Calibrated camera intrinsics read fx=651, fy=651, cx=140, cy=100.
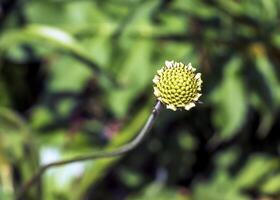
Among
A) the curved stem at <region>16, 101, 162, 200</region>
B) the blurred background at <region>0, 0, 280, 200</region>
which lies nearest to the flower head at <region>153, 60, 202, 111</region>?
the curved stem at <region>16, 101, 162, 200</region>

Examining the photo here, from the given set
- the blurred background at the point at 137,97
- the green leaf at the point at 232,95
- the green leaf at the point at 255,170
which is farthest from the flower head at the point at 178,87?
the green leaf at the point at 255,170

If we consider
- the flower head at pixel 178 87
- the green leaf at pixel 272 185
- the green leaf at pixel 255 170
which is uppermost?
the green leaf at pixel 255 170

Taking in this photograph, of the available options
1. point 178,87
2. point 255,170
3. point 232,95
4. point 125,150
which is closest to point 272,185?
point 255,170

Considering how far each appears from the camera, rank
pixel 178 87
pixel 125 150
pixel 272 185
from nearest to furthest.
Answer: pixel 178 87 → pixel 125 150 → pixel 272 185

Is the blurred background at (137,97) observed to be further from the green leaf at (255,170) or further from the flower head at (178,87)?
the flower head at (178,87)

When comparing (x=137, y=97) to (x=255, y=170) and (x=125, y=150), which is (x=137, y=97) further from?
(x=125, y=150)

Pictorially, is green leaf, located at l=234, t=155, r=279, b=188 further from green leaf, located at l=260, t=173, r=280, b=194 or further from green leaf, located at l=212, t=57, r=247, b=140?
green leaf, located at l=212, t=57, r=247, b=140
